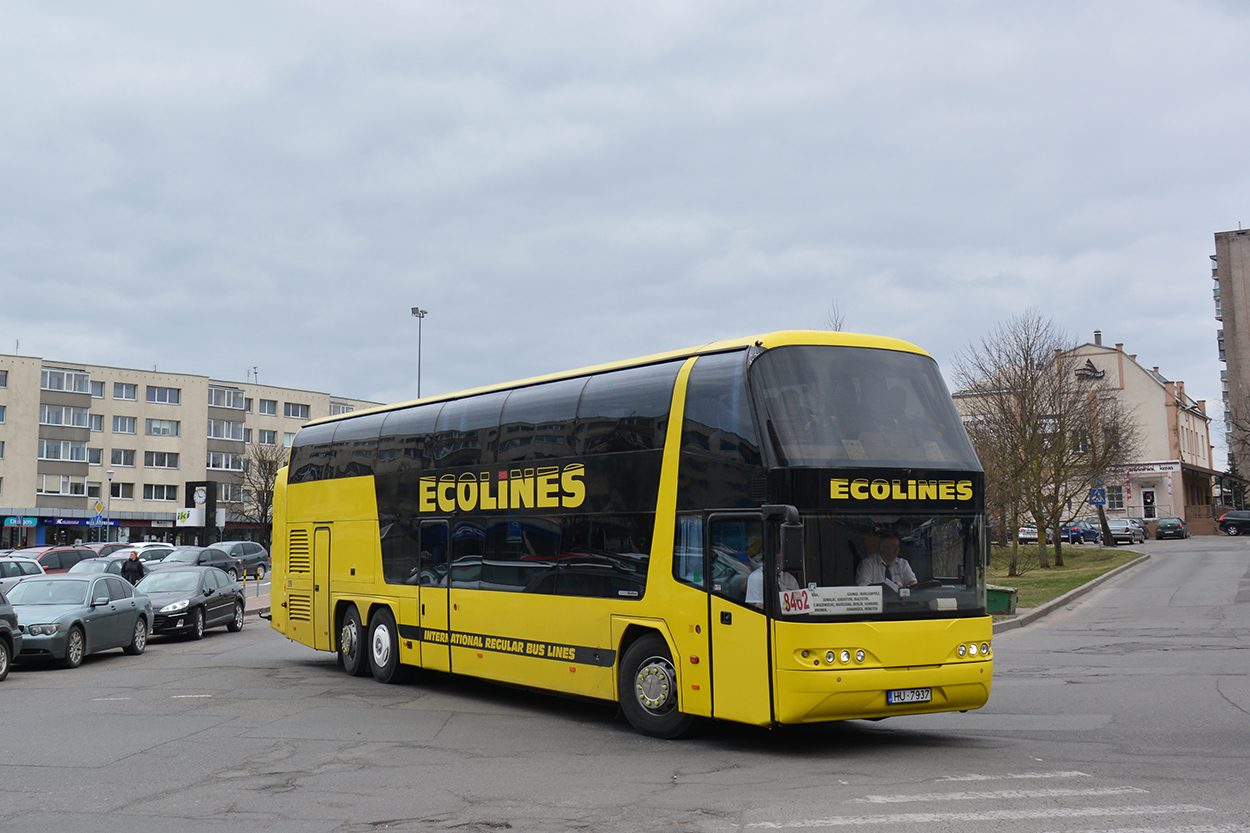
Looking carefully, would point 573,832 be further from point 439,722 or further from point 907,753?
point 439,722

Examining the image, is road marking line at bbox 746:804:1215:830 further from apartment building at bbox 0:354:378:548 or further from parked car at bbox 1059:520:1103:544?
apartment building at bbox 0:354:378:548

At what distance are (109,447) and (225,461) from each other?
10899mm

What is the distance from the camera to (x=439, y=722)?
473 inches

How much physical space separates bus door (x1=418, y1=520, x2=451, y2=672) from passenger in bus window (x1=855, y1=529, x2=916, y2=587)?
20.7 feet

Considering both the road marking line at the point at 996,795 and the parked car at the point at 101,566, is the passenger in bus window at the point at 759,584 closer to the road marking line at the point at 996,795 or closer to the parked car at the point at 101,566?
the road marking line at the point at 996,795

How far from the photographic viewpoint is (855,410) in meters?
9.95

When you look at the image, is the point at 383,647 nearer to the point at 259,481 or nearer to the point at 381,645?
the point at 381,645

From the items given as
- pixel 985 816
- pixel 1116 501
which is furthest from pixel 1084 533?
pixel 985 816

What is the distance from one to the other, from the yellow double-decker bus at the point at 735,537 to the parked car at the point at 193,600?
11.9 m

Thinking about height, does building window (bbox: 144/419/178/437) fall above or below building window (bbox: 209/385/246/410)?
below

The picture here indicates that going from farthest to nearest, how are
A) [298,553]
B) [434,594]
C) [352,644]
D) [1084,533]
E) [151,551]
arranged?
[1084,533] → [151,551] → [298,553] → [352,644] → [434,594]

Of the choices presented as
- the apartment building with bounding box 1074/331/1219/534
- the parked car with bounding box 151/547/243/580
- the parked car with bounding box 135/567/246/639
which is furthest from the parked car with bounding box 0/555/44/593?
the apartment building with bounding box 1074/331/1219/534

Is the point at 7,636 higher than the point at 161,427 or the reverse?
the reverse

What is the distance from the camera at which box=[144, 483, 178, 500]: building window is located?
90625 millimetres
